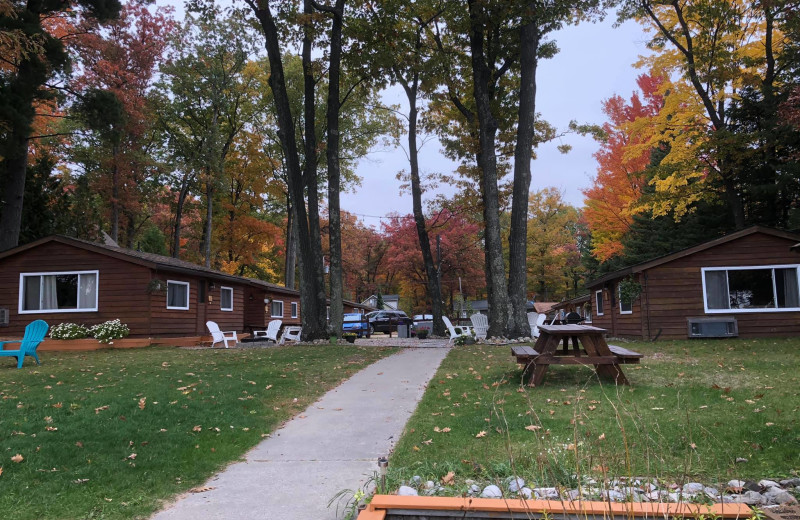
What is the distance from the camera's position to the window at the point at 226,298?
23312 mm

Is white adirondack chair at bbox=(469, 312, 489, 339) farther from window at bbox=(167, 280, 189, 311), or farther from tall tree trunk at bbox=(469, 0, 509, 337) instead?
window at bbox=(167, 280, 189, 311)

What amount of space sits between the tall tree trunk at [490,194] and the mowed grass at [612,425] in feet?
23.7

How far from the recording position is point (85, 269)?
18.1 m

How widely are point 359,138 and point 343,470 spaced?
29.1 m

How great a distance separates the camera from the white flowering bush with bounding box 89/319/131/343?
670 inches

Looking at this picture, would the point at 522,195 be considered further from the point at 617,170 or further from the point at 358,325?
the point at 358,325

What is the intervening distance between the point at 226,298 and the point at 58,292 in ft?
22.4

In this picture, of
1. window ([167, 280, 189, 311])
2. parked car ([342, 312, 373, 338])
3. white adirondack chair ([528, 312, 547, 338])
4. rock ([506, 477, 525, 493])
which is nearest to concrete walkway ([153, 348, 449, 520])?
rock ([506, 477, 525, 493])

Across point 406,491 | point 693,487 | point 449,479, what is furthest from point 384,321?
point 693,487

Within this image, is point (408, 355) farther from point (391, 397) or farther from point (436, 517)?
point (436, 517)

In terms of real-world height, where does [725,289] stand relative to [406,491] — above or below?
above

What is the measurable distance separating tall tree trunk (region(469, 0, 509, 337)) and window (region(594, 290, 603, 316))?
6876 mm

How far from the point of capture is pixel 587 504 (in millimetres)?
2504

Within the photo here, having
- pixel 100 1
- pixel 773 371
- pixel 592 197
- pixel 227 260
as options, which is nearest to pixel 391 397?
pixel 773 371
